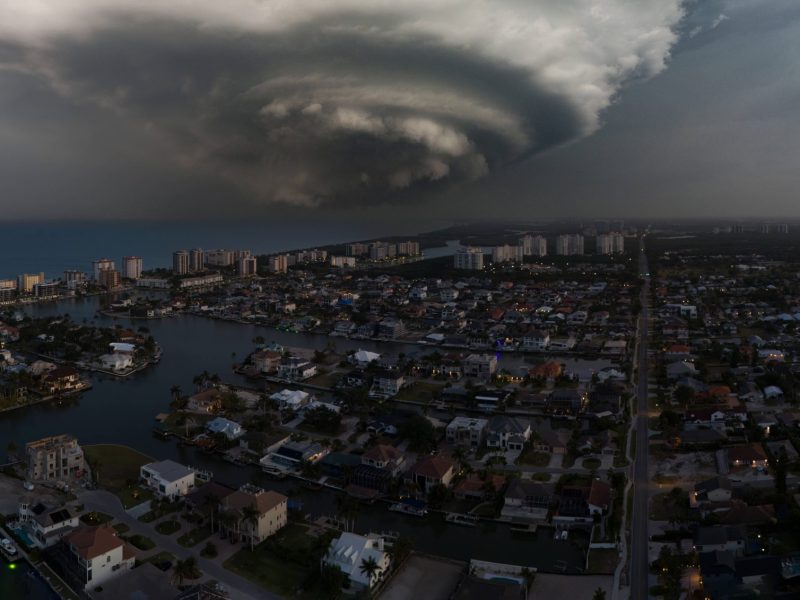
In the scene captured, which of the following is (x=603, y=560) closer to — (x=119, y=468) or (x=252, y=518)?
(x=252, y=518)

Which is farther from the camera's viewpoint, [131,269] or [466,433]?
[131,269]

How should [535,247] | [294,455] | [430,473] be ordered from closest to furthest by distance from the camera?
1. [430,473]
2. [294,455]
3. [535,247]

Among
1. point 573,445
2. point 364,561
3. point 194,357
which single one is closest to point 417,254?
point 194,357

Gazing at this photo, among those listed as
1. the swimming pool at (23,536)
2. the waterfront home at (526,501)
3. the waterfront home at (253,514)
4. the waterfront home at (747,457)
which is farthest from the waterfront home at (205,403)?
the waterfront home at (747,457)

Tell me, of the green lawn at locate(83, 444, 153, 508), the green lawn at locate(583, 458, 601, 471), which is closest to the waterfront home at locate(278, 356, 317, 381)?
the green lawn at locate(83, 444, 153, 508)

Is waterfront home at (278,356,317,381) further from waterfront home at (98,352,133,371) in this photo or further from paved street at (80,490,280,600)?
paved street at (80,490,280,600)

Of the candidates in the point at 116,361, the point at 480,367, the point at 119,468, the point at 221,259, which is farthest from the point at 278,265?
the point at 119,468

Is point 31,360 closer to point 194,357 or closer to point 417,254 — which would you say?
point 194,357
